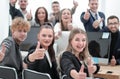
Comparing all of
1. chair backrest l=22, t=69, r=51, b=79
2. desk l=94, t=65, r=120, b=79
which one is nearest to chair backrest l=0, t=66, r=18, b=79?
chair backrest l=22, t=69, r=51, b=79

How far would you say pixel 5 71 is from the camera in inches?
85.4

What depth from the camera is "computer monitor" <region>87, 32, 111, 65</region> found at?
303cm

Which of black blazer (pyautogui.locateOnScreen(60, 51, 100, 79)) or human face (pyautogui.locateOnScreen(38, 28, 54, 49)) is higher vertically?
human face (pyautogui.locateOnScreen(38, 28, 54, 49))

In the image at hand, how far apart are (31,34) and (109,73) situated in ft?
4.11

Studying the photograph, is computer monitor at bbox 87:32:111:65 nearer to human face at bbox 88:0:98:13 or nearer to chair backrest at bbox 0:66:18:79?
human face at bbox 88:0:98:13

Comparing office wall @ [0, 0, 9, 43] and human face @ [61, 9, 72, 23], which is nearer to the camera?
human face @ [61, 9, 72, 23]

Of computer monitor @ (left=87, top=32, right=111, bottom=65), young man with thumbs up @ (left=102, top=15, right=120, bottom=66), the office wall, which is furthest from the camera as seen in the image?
the office wall

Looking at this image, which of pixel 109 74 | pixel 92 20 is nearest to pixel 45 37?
pixel 109 74

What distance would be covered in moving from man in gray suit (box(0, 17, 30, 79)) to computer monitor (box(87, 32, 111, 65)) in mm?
959

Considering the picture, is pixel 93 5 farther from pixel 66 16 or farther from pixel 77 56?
pixel 77 56

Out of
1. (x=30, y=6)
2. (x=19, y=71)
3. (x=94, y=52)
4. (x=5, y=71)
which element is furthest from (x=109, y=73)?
(x=30, y=6)

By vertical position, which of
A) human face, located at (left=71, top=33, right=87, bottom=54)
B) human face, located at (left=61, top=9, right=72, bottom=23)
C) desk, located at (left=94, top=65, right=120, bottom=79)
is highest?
human face, located at (left=61, top=9, right=72, bottom=23)

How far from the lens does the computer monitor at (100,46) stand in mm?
3033

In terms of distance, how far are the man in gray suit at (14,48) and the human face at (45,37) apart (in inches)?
8.3
